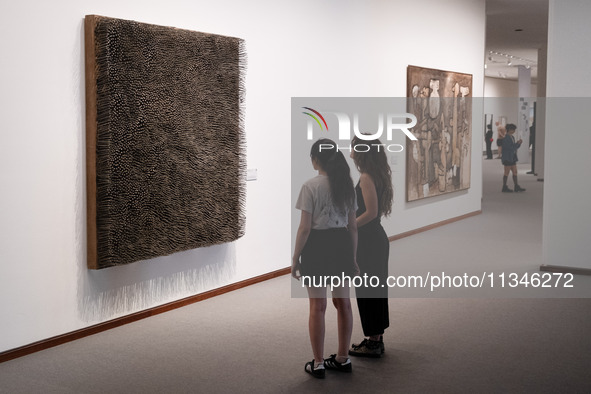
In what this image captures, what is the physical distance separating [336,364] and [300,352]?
1.49 feet

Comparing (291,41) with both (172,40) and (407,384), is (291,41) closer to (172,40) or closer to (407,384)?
(172,40)

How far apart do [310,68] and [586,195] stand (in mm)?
3153

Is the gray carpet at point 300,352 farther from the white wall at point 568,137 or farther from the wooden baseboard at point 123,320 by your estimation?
the white wall at point 568,137

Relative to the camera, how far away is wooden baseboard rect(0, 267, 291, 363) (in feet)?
16.1

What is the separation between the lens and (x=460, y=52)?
37.7 feet

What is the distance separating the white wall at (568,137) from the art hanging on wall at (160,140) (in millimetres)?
3256

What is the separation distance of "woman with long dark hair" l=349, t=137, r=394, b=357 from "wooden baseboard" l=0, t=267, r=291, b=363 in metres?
1.84

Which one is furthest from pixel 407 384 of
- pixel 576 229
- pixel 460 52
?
pixel 460 52

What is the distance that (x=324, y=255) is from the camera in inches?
165

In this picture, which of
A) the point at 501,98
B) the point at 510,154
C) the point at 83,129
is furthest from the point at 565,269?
the point at 501,98

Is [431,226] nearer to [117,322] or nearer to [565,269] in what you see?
[565,269]

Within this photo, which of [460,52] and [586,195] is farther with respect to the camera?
[460,52]

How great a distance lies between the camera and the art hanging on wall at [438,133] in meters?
10.1

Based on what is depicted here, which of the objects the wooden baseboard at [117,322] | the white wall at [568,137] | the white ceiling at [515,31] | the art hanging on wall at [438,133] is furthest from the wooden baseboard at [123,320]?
the white ceiling at [515,31]
